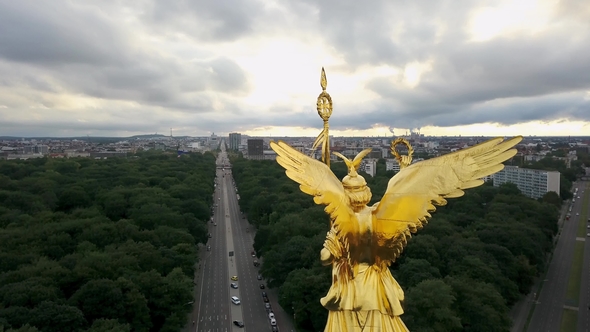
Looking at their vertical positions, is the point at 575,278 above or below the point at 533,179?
below

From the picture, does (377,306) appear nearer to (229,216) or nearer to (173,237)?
(173,237)

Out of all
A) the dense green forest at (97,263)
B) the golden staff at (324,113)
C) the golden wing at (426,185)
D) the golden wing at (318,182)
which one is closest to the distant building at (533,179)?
the dense green forest at (97,263)

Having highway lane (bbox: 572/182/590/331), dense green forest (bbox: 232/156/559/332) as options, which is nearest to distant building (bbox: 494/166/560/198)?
highway lane (bbox: 572/182/590/331)

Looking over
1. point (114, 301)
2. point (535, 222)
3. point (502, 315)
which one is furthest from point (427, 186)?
point (535, 222)

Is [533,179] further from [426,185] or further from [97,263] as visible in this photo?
[426,185]

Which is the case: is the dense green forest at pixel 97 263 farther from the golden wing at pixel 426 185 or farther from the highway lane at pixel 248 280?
the golden wing at pixel 426 185

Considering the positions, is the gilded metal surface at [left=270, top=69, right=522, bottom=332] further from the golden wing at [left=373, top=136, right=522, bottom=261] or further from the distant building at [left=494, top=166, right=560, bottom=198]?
the distant building at [left=494, top=166, right=560, bottom=198]

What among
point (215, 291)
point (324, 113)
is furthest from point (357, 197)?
point (215, 291)
